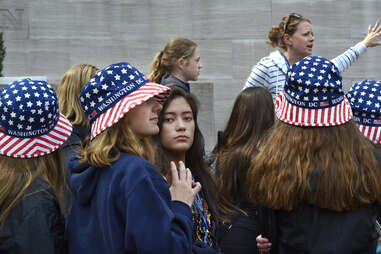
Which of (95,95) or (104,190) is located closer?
(104,190)

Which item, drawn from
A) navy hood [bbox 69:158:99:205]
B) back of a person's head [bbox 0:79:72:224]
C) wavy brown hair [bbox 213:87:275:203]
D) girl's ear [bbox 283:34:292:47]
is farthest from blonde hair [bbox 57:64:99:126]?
girl's ear [bbox 283:34:292:47]

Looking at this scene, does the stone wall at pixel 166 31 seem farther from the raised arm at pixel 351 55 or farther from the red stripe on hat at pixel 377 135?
the red stripe on hat at pixel 377 135

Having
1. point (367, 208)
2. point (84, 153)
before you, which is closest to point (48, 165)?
point (84, 153)

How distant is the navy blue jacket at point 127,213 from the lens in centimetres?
254

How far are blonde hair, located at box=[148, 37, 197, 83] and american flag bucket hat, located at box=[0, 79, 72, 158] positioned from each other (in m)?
3.29

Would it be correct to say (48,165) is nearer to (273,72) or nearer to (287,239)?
(287,239)

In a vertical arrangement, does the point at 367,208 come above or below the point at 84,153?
below

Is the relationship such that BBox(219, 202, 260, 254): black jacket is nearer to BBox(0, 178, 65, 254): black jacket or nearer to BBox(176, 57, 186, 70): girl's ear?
BBox(0, 178, 65, 254): black jacket

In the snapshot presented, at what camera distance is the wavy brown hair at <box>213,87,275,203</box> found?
171 inches

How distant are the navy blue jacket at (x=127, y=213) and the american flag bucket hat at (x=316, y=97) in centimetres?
98

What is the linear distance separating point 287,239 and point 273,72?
3264 millimetres

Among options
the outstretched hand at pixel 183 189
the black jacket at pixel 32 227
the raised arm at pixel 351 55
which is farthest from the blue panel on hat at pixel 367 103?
the raised arm at pixel 351 55

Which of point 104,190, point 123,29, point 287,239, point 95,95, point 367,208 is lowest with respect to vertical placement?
point 287,239

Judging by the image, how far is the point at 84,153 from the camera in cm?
288
